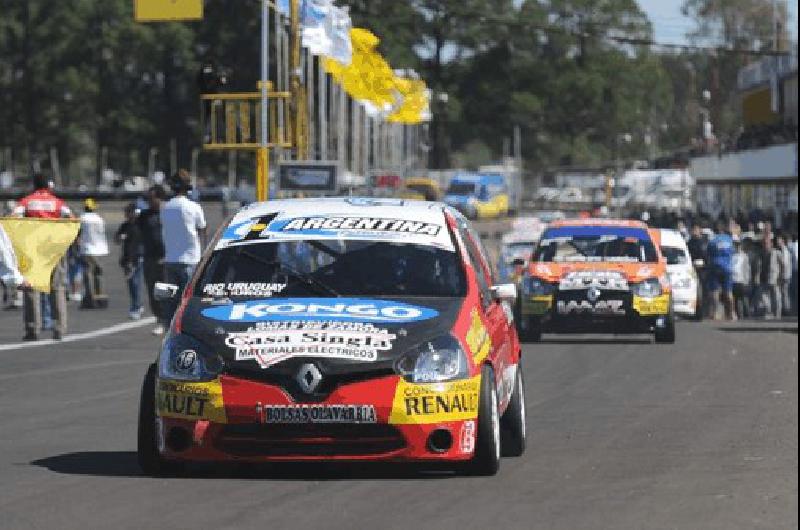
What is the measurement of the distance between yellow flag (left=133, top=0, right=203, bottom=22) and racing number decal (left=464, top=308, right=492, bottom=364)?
24847 millimetres

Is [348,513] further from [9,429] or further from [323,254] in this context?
[9,429]

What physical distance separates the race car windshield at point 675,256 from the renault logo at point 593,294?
7.81 meters

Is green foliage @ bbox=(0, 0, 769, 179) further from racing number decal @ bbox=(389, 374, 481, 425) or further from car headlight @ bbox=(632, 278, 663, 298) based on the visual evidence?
racing number decal @ bbox=(389, 374, 481, 425)

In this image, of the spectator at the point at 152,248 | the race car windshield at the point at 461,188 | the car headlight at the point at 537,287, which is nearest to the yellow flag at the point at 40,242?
the spectator at the point at 152,248

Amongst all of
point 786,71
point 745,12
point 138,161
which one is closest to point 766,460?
point 786,71

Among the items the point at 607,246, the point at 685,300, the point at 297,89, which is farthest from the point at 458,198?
the point at 607,246

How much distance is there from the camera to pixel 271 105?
4294 centimetres

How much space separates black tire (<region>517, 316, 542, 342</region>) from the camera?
A: 2519cm

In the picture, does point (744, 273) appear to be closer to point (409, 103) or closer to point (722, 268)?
point (722, 268)

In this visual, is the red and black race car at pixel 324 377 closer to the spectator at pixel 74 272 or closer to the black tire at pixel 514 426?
the black tire at pixel 514 426

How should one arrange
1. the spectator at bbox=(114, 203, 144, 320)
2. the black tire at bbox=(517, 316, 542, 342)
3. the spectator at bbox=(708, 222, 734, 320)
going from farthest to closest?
the spectator at bbox=(708, 222, 734, 320), the spectator at bbox=(114, 203, 144, 320), the black tire at bbox=(517, 316, 542, 342)

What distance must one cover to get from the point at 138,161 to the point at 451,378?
11660cm

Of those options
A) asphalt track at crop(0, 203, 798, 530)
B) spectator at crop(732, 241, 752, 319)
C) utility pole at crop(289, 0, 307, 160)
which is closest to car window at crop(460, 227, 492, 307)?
asphalt track at crop(0, 203, 798, 530)

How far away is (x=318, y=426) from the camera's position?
402 inches
